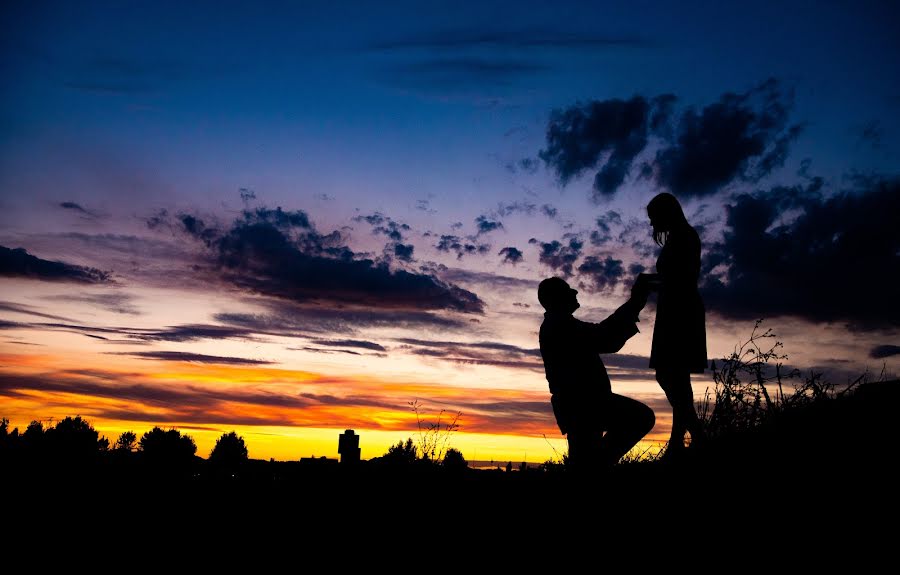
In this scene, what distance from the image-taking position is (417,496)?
5.56 meters

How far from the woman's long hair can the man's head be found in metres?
1.10

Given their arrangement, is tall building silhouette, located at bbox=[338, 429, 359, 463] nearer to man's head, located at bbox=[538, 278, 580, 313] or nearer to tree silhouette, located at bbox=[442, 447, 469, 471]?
tree silhouette, located at bbox=[442, 447, 469, 471]

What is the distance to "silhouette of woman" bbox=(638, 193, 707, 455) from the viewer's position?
6.12 meters

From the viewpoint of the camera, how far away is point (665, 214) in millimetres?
6188

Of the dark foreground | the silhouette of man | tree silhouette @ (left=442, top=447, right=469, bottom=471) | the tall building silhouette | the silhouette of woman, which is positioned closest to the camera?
the dark foreground

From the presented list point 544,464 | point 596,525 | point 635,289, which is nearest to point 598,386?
point 635,289

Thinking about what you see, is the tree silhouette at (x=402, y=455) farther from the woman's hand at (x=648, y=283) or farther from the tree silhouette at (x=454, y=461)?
the woman's hand at (x=648, y=283)

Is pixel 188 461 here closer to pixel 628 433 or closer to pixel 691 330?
pixel 628 433

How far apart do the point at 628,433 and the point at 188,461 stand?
433 cm

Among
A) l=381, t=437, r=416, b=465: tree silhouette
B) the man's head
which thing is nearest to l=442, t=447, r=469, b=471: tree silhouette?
l=381, t=437, r=416, b=465: tree silhouette

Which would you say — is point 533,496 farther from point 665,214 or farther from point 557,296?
point 665,214

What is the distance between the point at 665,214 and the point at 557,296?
140cm

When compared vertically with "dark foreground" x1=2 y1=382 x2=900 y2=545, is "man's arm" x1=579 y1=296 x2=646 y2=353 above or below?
above

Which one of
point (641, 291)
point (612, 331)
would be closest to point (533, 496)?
point (612, 331)
